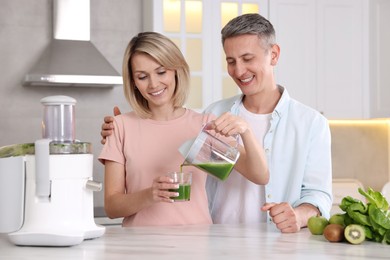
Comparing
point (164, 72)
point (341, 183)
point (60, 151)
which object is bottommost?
point (341, 183)

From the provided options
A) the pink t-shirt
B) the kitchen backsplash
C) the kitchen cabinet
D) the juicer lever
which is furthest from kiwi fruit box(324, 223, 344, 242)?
the kitchen backsplash

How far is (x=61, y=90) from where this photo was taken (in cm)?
507

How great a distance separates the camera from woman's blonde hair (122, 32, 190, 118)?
2387 mm

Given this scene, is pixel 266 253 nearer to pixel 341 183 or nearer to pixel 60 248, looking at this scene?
pixel 60 248

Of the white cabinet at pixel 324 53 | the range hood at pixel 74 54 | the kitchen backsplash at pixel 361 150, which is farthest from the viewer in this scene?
the kitchen backsplash at pixel 361 150

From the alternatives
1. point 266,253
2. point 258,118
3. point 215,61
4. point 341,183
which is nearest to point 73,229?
point 266,253

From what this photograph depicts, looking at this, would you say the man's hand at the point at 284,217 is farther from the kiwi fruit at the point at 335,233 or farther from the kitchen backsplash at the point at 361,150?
the kitchen backsplash at the point at 361,150

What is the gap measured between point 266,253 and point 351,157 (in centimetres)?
397

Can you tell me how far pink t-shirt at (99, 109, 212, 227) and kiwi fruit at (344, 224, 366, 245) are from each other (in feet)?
1.98

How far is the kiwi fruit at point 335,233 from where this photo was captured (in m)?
2.01

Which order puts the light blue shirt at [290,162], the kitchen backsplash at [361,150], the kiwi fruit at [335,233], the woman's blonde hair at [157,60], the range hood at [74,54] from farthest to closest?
the kitchen backsplash at [361,150], the range hood at [74,54], the light blue shirt at [290,162], the woman's blonde hair at [157,60], the kiwi fruit at [335,233]

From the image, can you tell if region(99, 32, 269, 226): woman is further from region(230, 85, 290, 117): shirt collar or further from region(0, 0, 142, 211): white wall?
region(0, 0, 142, 211): white wall

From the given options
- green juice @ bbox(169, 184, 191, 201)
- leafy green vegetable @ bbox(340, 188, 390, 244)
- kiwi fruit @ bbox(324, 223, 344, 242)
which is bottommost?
kiwi fruit @ bbox(324, 223, 344, 242)

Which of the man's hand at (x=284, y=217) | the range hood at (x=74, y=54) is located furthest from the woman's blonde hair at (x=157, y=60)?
the range hood at (x=74, y=54)
